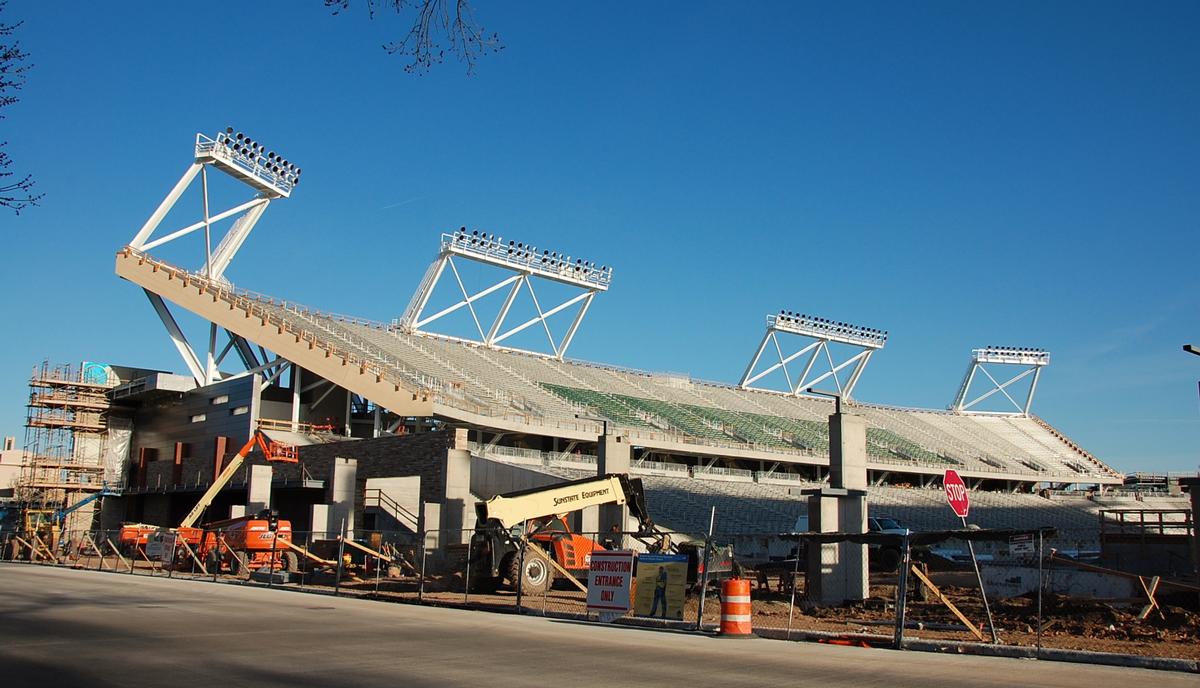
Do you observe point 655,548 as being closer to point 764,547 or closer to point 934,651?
point 934,651

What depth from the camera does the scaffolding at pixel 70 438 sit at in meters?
63.5

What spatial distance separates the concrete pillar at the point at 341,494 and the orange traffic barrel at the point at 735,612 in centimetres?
2446

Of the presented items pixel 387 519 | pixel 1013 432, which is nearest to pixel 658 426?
pixel 387 519

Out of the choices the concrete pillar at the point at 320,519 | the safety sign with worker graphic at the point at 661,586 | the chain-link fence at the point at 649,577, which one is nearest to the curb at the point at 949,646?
the chain-link fence at the point at 649,577

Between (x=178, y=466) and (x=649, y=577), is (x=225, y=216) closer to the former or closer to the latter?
(x=178, y=466)

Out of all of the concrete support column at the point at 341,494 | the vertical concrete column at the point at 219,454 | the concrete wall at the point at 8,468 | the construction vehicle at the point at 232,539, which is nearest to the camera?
the construction vehicle at the point at 232,539

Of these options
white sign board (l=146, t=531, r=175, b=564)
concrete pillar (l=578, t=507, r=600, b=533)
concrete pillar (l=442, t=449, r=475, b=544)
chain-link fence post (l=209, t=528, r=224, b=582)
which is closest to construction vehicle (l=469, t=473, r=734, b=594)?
concrete pillar (l=578, t=507, r=600, b=533)

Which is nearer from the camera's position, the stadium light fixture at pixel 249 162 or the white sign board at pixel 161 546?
the white sign board at pixel 161 546

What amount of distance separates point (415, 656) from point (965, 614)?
42.7ft

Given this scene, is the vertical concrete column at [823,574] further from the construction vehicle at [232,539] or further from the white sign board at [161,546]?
the white sign board at [161,546]

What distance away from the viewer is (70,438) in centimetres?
6562

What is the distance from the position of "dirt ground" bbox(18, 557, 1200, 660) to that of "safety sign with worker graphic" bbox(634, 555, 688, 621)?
3.96ft

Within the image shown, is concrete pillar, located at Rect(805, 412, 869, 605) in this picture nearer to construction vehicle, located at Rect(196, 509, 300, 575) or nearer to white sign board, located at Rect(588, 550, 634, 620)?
white sign board, located at Rect(588, 550, 634, 620)

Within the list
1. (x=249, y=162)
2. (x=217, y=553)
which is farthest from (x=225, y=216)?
(x=217, y=553)
